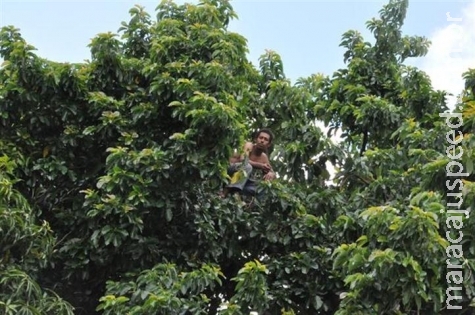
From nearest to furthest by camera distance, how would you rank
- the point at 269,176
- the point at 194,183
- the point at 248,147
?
the point at 194,183 < the point at 269,176 < the point at 248,147

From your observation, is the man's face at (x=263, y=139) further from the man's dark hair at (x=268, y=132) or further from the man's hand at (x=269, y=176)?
the man's hand at (x=269, y=176)

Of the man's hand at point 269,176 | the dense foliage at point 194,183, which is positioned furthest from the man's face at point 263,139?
the man's hand at point 269,176

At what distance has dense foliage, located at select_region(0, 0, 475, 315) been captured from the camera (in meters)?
4.24

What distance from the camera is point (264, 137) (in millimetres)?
6191

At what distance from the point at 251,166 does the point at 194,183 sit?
3.16 ft

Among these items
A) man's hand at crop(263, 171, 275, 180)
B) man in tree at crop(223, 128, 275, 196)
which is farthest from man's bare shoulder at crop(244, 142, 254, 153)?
man's hand at crop(263, 171, 275, 180)

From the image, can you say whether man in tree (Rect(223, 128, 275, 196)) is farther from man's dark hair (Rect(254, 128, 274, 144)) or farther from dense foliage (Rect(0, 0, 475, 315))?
dense foliage (Rect(0, 0, 475, 315))

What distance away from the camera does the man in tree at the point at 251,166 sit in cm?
573

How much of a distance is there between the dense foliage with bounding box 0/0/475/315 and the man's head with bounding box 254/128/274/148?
12 centimetres

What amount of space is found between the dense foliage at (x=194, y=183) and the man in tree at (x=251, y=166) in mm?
137

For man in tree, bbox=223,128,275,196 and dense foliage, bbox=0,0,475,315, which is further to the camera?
man in tree, bbox=223,128,275,196

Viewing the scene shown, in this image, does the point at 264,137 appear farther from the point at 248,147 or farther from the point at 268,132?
the point at 248,147

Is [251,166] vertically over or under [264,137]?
under

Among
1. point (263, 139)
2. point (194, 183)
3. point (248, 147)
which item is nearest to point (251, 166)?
point (248, 147)
